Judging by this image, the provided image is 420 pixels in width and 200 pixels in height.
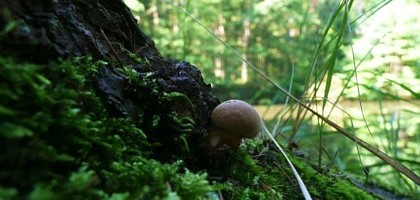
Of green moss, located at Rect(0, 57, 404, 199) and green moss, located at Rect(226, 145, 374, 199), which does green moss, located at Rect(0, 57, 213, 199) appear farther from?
green moss, located at Rect(226, 145, 374, 199)

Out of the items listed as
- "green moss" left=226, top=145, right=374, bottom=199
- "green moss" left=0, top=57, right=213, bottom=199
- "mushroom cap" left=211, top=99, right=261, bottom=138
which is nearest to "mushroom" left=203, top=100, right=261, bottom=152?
"mushroom cap" left=211, top=99, right=261, bottom=138

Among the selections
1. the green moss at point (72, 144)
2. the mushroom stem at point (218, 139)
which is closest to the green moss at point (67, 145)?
the green moss at point (72, 144)

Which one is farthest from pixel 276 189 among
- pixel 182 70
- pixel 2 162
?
pixel 2 162

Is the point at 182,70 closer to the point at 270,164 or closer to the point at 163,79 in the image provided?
the point at 163,79

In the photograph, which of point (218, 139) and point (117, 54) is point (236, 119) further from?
point (117, 54)

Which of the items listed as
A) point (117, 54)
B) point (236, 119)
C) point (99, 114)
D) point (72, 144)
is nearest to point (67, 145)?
point (72, 144)
